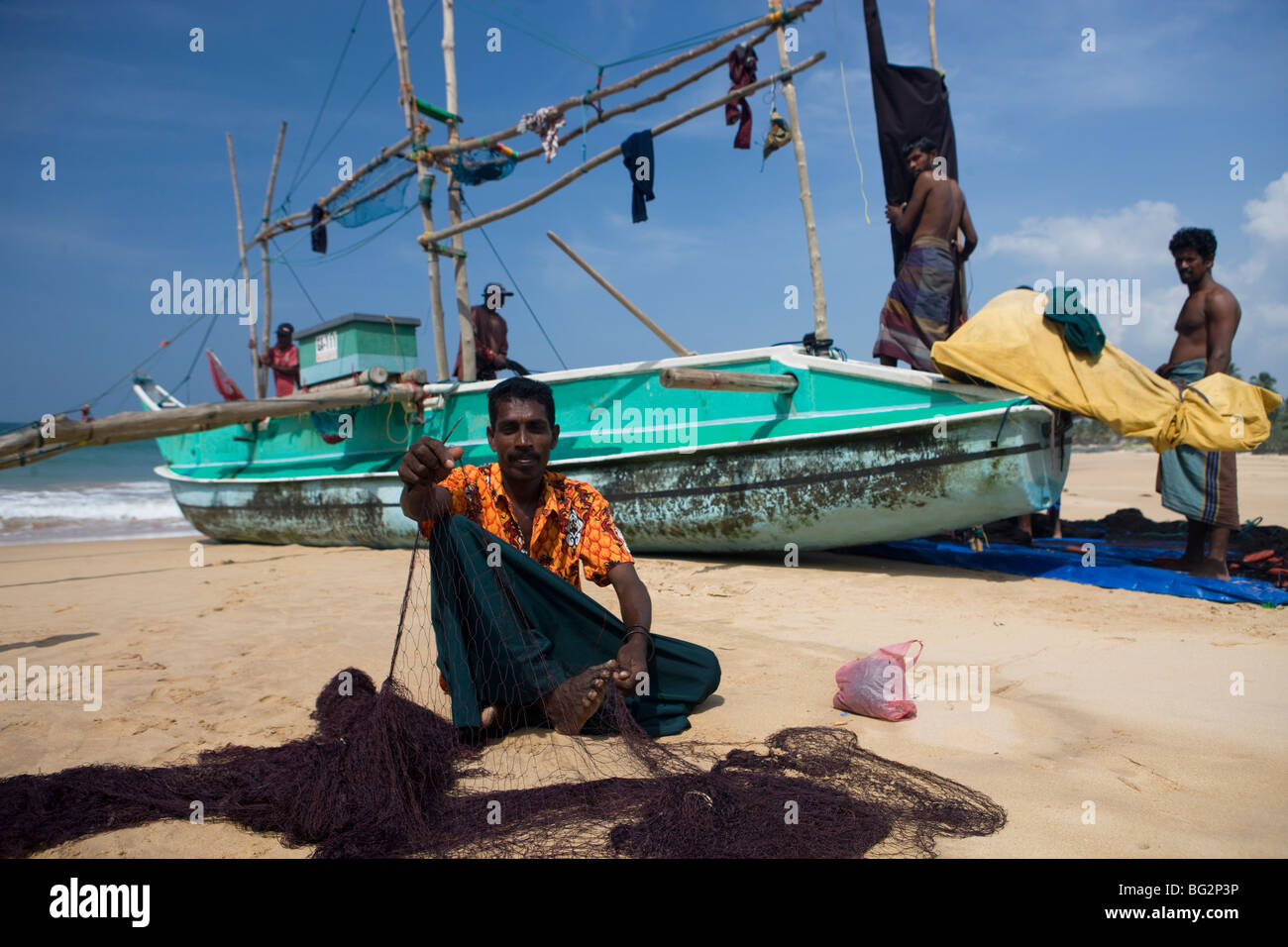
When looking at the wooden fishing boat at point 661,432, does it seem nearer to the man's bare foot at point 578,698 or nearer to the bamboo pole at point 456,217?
the bamboo pole at point 456,217

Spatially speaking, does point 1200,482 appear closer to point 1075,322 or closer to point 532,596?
point 1075,322

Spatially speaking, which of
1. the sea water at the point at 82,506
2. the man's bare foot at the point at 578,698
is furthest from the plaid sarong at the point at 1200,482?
the sea water at the point at 82,506

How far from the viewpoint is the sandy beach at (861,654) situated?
2.25 m

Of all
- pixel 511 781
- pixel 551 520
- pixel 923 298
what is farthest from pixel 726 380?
pixel 511 781

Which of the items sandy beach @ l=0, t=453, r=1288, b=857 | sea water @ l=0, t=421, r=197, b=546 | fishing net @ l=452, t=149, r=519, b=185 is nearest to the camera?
sandy beach @ l=0, t=453, r=1288, b=857

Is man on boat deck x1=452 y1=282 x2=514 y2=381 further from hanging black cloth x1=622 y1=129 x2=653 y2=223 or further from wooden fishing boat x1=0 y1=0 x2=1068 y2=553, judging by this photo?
hanging black cloth x1=622 y1=129 x2=653 y2=223

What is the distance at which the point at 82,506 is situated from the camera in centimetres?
1856

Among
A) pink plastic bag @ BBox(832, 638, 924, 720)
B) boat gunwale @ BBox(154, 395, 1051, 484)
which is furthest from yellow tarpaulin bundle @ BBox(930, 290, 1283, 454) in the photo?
pink plastic bag @ BBox(832, 638, 924, 720)

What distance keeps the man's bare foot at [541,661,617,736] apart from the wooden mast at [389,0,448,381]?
7.14 meters

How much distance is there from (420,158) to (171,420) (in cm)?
446

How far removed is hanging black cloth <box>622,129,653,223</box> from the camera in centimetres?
818

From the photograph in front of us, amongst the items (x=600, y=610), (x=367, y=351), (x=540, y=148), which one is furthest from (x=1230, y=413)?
(x=367, y=351)
